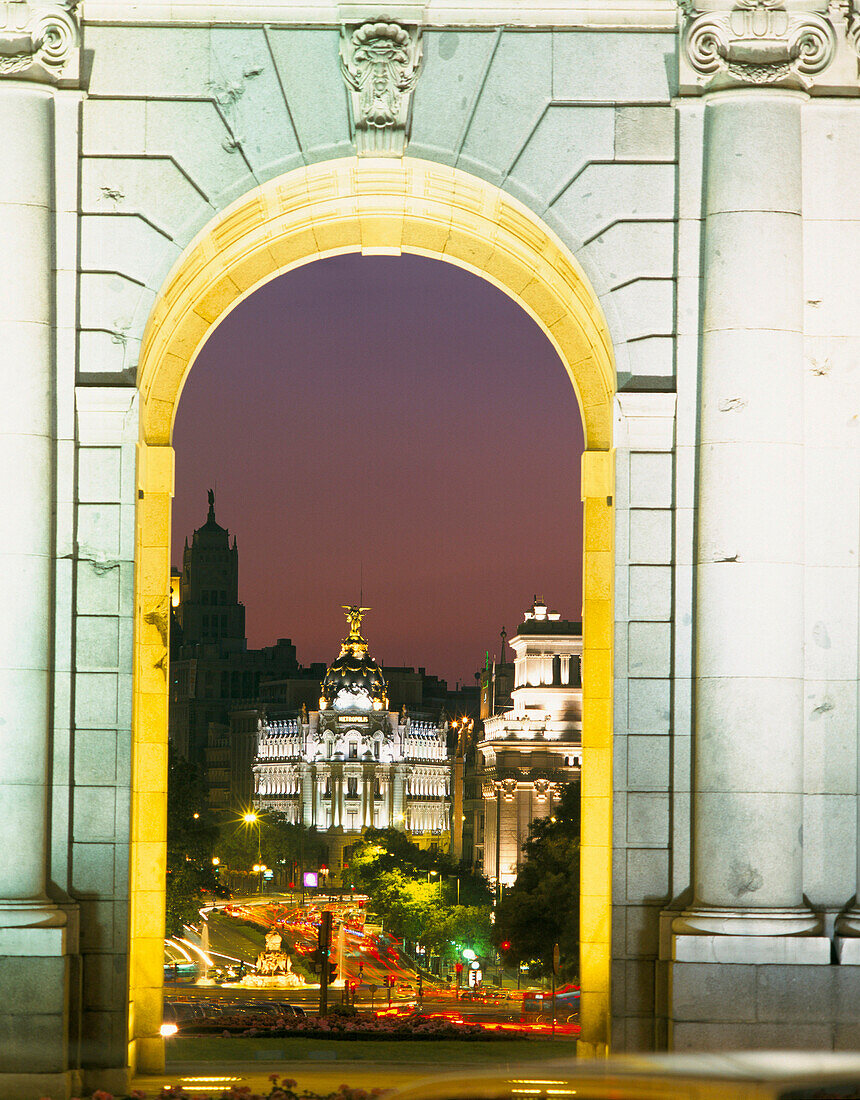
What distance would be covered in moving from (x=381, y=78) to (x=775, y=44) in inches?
287

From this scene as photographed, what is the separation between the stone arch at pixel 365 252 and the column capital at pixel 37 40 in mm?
4026

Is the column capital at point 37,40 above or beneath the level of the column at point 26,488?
above

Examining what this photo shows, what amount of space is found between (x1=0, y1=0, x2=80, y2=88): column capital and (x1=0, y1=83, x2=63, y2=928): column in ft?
1.18

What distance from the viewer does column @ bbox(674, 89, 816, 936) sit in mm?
27531

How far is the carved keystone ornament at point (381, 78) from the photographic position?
29500mm

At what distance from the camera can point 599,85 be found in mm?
29812

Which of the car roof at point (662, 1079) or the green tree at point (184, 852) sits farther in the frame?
the green tree at point (184, 852)

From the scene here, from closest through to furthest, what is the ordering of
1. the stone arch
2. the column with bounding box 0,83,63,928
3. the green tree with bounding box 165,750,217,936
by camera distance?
the column with bounding box 0,83,63,928
the stone arch
the green tree with bounding box 165,750,217,936

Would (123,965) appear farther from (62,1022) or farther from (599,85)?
(599,85)

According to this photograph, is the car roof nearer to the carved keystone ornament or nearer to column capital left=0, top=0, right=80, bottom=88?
the carved keystone ornament

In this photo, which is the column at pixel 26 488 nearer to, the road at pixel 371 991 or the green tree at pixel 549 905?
the road at pixel 371 991

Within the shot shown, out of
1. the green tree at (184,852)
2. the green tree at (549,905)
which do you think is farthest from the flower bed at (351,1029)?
the green tree at (549,905)

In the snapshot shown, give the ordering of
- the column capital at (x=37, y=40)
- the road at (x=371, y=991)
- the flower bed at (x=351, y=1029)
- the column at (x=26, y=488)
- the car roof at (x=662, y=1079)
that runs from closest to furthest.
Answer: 1. the car roof at (x=662, y=1079)
2. the column at (x=26, y=488)
3. the column capital at (x=37, y=40)
4. the flower bed at (x=351, y=1029)
5. the road at (x=371, y=991)

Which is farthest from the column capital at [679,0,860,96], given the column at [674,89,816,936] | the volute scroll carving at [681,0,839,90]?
the column at [674,89,816,936]
